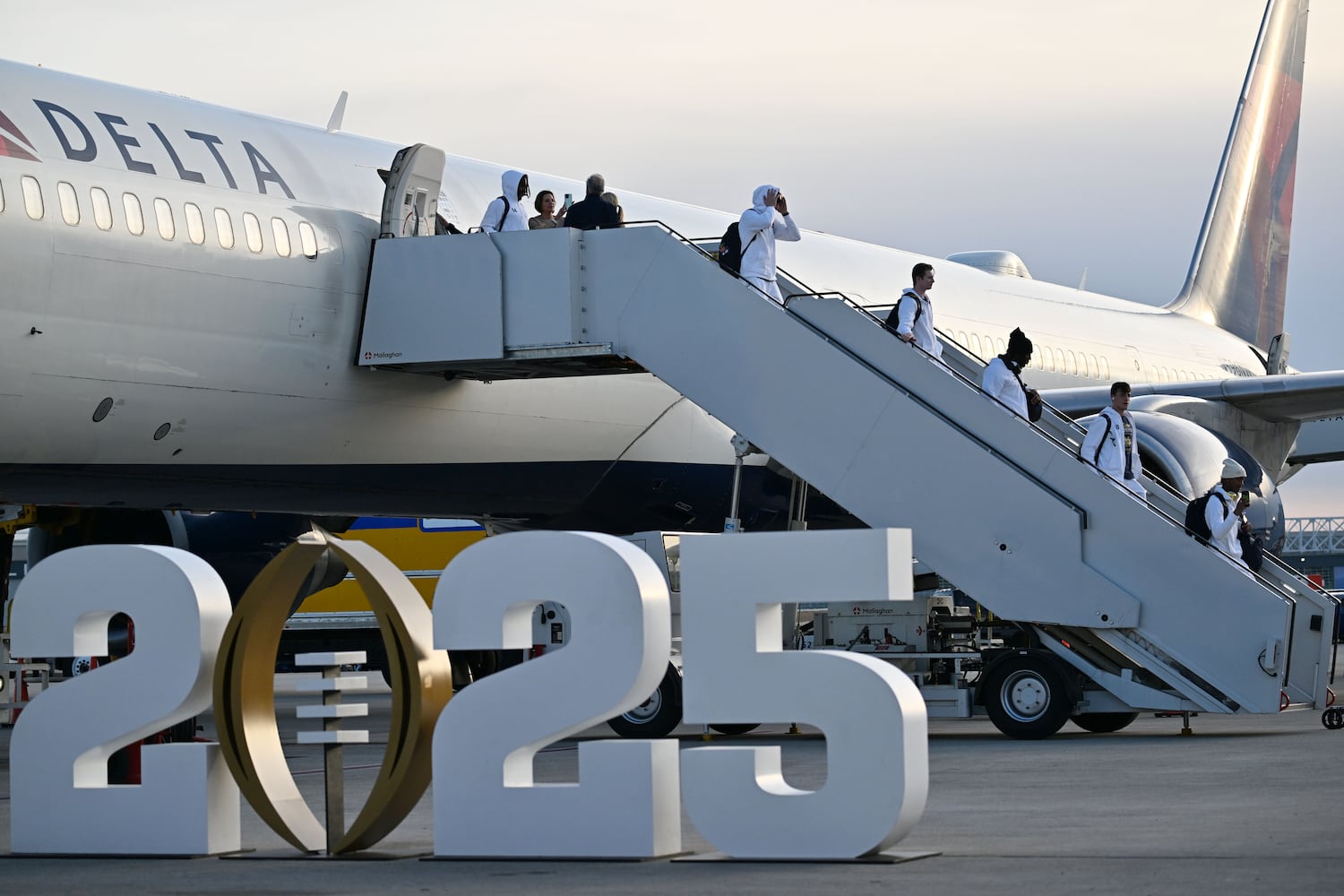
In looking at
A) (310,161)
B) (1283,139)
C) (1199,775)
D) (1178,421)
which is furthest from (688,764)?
(1283,139)

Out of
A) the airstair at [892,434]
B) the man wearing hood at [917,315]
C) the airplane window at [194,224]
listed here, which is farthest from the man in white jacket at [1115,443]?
the airplane window at [194,224]

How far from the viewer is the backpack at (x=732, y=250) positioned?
40.8ft

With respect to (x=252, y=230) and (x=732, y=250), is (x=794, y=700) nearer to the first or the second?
(x=732, y=250)

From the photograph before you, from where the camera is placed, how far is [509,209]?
1321cm

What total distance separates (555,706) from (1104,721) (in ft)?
24.1

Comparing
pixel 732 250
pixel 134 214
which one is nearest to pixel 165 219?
pixel 134 214

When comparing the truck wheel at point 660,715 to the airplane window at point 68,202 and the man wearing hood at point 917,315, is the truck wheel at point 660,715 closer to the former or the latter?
the man wearing hood at point 917,315

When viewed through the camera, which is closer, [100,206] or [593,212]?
[100,206]

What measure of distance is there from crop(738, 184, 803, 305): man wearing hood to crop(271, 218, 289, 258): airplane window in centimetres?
300

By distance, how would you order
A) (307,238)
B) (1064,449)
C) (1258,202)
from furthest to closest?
1. (1258,202)
2. (307,238)
3. (1064,449)

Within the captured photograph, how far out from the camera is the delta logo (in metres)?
10.4

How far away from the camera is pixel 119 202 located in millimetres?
10898

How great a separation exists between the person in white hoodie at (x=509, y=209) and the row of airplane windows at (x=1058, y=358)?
7218 millimetres

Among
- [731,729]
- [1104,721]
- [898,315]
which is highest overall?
[898,315]
